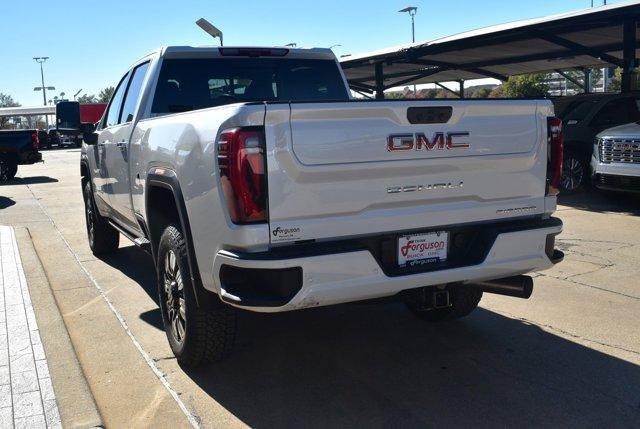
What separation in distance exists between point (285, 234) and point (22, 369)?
221 cm

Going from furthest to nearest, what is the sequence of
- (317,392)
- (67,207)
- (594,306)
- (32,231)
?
(67,207), (32,231), (594,306), (317,392)

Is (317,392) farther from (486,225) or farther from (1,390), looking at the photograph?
(1,390)

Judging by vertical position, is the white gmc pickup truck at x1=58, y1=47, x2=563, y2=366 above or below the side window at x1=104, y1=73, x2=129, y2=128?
below

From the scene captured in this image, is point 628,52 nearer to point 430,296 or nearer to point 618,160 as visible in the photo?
point 618,160

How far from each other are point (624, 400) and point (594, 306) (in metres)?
1.80

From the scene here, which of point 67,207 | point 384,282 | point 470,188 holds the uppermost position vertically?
point 470,188

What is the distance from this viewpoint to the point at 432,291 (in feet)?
12.5

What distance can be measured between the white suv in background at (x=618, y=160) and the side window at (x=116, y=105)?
7365 millimetres

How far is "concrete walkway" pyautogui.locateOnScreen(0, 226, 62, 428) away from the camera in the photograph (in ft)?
11.5

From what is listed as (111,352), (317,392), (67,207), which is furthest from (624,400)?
(67,207)

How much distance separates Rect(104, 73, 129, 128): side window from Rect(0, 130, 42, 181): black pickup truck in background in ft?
48.1

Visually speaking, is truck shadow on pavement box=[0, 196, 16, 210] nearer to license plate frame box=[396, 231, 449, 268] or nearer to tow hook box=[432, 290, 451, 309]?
tow hook box=[432, 290, 451, 309]

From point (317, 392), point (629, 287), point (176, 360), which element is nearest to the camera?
point (317, 392)

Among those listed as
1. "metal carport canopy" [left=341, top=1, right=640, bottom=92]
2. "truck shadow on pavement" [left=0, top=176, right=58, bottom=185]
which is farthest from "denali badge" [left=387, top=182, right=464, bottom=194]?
"truck shadow on pavement" [left=0, top=176, right=58, bottom=185]
